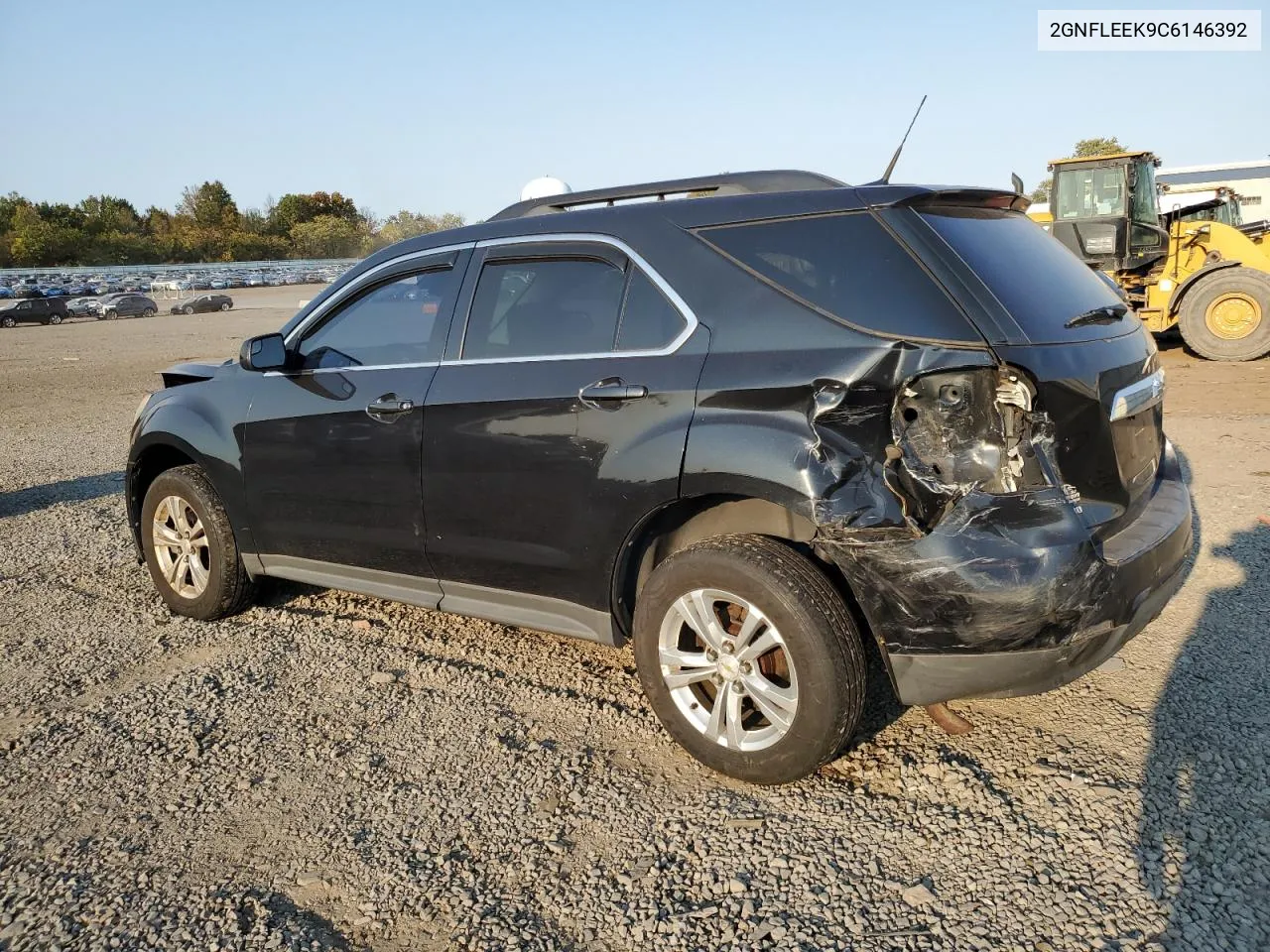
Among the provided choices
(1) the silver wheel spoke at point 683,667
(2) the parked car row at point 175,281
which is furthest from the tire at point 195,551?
(2) the parked car row at point 175,281

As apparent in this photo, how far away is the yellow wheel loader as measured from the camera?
1322 centimetres

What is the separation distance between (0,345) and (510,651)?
30.7m

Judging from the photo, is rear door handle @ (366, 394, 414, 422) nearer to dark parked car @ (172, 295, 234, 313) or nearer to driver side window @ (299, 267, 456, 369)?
driver side window @ (299, 267, 456, 369)

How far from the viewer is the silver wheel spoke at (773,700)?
294 centimetres

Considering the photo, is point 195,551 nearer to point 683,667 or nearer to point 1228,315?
point 683,667

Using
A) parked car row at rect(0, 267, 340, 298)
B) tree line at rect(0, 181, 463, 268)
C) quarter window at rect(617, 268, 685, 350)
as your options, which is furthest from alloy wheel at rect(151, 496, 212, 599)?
tree line at rect(0, 181, 463, 268)

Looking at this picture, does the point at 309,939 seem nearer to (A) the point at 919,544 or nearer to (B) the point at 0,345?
(A) the point at 919,544

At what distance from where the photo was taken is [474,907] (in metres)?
2.56

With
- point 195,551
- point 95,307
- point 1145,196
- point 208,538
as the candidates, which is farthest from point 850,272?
point 95,307

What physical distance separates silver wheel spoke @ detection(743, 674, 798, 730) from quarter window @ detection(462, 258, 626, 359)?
4.11 feet

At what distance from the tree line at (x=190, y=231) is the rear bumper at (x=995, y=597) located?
78.8 m

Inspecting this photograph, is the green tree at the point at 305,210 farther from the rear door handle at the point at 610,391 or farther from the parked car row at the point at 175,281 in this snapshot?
the rear door handle at the point at 610,391

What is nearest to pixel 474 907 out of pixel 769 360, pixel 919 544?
pixel 919 544

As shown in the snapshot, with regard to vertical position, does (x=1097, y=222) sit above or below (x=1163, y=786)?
above
